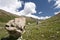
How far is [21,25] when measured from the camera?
25922mm

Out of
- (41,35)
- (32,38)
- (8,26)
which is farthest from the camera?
(41,35)

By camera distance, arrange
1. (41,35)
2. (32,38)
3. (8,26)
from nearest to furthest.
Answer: (8,26) < (32,38) < (41,35)

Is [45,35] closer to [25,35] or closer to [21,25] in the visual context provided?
[25,35]

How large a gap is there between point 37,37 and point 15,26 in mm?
6900

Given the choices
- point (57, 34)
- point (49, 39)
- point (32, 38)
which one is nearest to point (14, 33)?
point (32, 38)

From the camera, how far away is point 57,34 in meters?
33.1

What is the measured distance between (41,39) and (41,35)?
7.65 ft

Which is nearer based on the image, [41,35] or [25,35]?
[25,35]

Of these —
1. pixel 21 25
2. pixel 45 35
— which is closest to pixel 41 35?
pixel 45 35

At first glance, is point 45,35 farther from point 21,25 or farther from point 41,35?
point 21,25

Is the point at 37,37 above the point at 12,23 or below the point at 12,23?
below

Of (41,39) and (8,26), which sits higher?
(8,26)

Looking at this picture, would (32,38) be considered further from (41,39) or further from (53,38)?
(53,38)

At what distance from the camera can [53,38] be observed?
31203 millimetres
